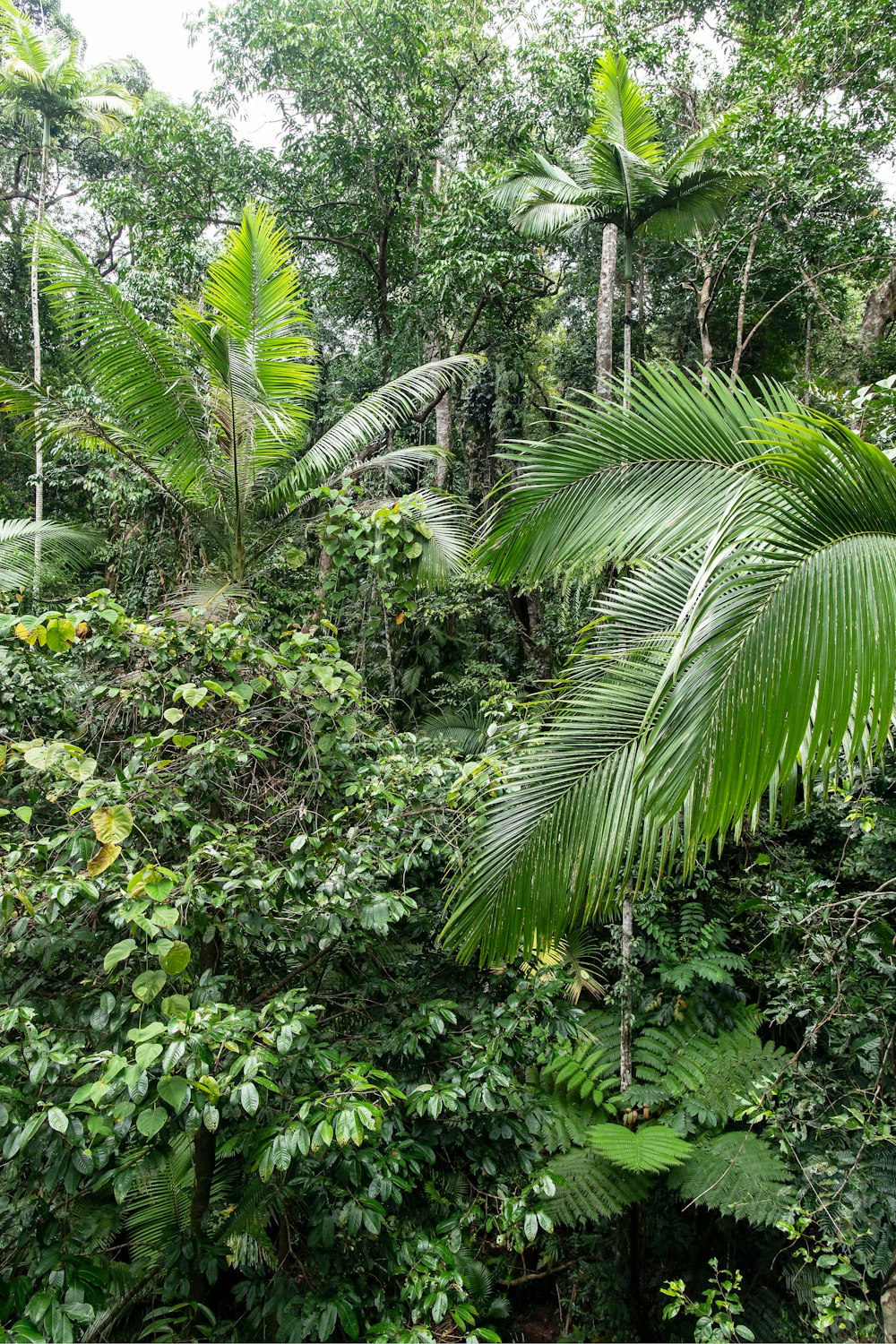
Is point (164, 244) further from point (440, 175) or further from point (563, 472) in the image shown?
point (563, 472)

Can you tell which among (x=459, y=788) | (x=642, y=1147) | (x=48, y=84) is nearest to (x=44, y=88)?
(x=48, y=84)

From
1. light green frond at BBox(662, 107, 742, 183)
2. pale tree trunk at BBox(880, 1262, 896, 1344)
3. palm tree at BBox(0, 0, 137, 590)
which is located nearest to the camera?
pale tree trunk at BBox(880, 1262, 896, 1344)

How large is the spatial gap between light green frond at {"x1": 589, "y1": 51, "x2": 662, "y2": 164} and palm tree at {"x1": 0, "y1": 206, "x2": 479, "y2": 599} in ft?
8.37

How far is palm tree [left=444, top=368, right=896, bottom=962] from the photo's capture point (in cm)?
169

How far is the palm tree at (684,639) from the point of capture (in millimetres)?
1688

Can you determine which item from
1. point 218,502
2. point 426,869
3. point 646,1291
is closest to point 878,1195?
point 646,1291

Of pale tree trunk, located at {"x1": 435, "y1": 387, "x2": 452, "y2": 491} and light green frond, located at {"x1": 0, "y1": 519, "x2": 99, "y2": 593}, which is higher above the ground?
pale tree trunk, located at {"x1": 435, "y1": 387, "x2": 452, "y2": 491}

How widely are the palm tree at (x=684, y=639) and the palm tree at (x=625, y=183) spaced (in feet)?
9.58

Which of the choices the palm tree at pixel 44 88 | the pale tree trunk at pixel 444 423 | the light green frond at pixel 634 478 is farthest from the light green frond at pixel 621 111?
the palm tree at pixel 44 88

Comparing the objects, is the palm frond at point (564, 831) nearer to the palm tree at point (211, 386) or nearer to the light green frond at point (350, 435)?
the palm tree at point (211, 386)

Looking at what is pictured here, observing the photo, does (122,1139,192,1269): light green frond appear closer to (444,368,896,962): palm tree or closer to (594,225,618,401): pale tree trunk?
(444,368,896,962): palm tree

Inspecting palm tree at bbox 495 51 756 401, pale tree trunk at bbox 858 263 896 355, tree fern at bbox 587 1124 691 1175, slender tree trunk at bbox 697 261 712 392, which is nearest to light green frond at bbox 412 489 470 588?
palm tree at bbox 495 51 756 401

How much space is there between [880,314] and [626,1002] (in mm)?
6968

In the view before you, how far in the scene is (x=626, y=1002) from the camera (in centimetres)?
468
